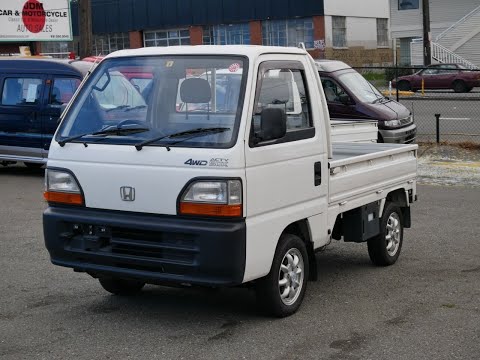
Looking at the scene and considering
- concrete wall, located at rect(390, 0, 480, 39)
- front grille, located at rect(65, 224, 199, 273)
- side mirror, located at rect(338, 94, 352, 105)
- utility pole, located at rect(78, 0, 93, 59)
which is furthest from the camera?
concrete wall, located at rect(390, 0, 480, 39)

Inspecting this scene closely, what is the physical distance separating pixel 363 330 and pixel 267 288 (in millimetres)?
760

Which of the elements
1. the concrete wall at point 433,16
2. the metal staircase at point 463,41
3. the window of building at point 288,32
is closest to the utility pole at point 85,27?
the window of building at point 288,32

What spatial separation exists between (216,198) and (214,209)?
0.25 ft

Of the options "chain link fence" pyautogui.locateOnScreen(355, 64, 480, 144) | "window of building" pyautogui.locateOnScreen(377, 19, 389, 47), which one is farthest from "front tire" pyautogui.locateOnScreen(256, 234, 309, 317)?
"window of building" pyautogui.locateOnScreen(377, 19, 389, 47)

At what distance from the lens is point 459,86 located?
36.8 meters

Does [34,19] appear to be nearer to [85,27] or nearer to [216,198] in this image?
[85,27]

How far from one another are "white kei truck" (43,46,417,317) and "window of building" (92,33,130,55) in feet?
172

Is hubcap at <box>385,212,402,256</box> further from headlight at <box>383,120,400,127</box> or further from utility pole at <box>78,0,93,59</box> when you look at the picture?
utility pole at <box>78,0,93,59</box>

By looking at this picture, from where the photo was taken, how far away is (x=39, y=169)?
16.4m

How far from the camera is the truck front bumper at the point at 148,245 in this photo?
18.5 ft

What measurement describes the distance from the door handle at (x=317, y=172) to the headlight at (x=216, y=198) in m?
1.06

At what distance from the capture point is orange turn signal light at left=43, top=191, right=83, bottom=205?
6172mm

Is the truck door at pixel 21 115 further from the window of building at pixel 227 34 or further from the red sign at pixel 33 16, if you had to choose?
the window of building at pixel 227 34

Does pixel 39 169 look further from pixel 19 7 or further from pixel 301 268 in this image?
pixel 19 7
